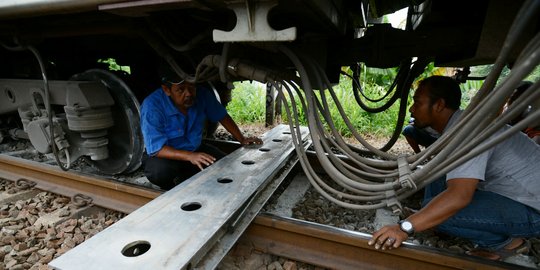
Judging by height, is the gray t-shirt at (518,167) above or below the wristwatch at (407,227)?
above

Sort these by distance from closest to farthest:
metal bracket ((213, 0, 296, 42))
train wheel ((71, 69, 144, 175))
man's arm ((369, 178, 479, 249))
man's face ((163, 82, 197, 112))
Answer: metal bracket ((213, 0, 296, 42)) < man's arm ((369, 178, 479, 249)) < man's face ((163, 82, 197, 112)) < train wheel ((71, 69, 144, 175))

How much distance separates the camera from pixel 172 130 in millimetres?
2559

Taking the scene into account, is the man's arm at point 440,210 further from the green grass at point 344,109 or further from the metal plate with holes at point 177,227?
the green grass at point 344,109

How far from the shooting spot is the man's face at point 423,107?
182 centimetres

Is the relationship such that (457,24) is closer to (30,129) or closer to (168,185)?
(168,185)

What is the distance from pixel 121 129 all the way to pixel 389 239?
2597 millimetres

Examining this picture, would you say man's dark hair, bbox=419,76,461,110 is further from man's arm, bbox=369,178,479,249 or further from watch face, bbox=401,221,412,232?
watch face, bbox=401,221,412,232

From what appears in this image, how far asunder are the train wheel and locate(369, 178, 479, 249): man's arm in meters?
2.28

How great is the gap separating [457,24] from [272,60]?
1.26 metres

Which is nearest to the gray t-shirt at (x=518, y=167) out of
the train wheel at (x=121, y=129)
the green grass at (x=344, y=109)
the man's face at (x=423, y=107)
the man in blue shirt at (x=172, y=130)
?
the man's face at (x=423, y=107)

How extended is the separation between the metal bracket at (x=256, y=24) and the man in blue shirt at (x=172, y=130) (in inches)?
46.3

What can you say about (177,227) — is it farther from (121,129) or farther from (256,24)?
(121,129)

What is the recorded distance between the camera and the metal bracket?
1.20 meters

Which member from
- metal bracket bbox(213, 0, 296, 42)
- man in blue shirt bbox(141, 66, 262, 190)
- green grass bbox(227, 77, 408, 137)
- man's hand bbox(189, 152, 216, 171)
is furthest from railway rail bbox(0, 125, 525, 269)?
green grass bbox(227, 77, 408, 137)
